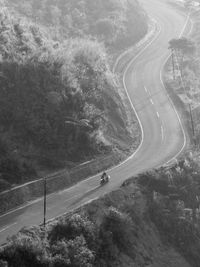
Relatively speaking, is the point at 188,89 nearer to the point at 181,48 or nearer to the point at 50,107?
the point at 181,48

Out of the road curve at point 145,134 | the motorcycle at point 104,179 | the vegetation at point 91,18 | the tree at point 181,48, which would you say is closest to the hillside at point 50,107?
the road curve at point 145,134

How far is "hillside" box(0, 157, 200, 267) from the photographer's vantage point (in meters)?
32.9

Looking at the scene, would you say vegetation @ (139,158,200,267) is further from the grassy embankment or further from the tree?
the tree

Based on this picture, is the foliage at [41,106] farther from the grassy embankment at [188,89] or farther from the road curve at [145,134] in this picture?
the grassy embankment at [188,89]

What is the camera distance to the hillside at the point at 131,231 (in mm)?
32906

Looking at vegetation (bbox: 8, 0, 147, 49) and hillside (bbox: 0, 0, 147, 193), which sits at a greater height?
vegetation (bbox: 8, 0, 147, 49)

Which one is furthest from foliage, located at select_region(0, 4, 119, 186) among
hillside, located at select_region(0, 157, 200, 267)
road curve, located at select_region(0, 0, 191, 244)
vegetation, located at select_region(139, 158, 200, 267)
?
vegetation, located at select_region(139, 158, 200, 267)

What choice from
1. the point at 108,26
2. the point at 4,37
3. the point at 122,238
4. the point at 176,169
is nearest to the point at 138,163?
the point at 176,169

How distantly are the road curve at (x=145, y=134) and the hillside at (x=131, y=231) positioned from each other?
2250 mm

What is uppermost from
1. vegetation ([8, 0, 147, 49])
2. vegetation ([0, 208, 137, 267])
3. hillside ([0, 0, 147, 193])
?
vegetation ([8, 0, 147, 49])

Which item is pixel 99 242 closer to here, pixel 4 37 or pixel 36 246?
pixel 36 246

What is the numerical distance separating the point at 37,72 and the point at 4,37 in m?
5.95

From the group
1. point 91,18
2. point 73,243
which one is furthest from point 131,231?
point 91,18

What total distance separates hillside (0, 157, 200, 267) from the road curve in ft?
7.38
